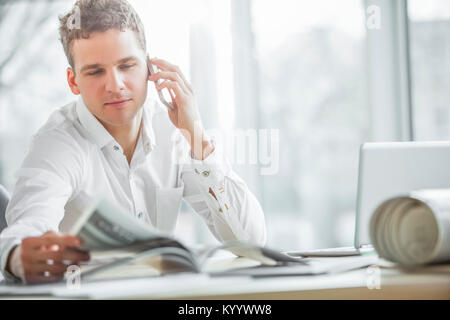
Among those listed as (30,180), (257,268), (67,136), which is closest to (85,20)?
(67,136)

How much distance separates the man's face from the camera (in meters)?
1.26

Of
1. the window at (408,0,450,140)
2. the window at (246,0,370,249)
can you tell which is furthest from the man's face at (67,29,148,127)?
the window at (408,0,450,140)

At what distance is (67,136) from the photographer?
51.1 inches

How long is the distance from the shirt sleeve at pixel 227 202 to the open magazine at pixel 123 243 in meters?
0.59

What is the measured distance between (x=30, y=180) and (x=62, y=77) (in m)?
1.67

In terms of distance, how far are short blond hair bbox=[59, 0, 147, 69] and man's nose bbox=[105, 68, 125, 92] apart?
0.12 metres

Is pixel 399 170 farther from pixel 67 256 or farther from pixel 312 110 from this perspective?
pixel 312 110

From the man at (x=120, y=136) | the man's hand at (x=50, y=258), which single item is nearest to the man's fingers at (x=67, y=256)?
the man's hand at (x=50, y=258)

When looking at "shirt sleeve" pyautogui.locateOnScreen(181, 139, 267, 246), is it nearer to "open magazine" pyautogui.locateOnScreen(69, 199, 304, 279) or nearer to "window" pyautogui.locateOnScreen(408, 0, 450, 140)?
"open magazine" pyautogui.locateOnScreen(69, 199, 304, 279)

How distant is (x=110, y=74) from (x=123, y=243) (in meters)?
0.68

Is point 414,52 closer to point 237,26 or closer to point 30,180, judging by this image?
point 237,26

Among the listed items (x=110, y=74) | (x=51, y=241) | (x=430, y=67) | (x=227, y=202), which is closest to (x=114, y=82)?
(x=110, y=74)

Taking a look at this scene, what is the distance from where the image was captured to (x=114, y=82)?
126cm

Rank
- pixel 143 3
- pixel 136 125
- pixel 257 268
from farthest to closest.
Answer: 1. pixel 143 3
2. pixel 136 125
3. pixel 257 268
